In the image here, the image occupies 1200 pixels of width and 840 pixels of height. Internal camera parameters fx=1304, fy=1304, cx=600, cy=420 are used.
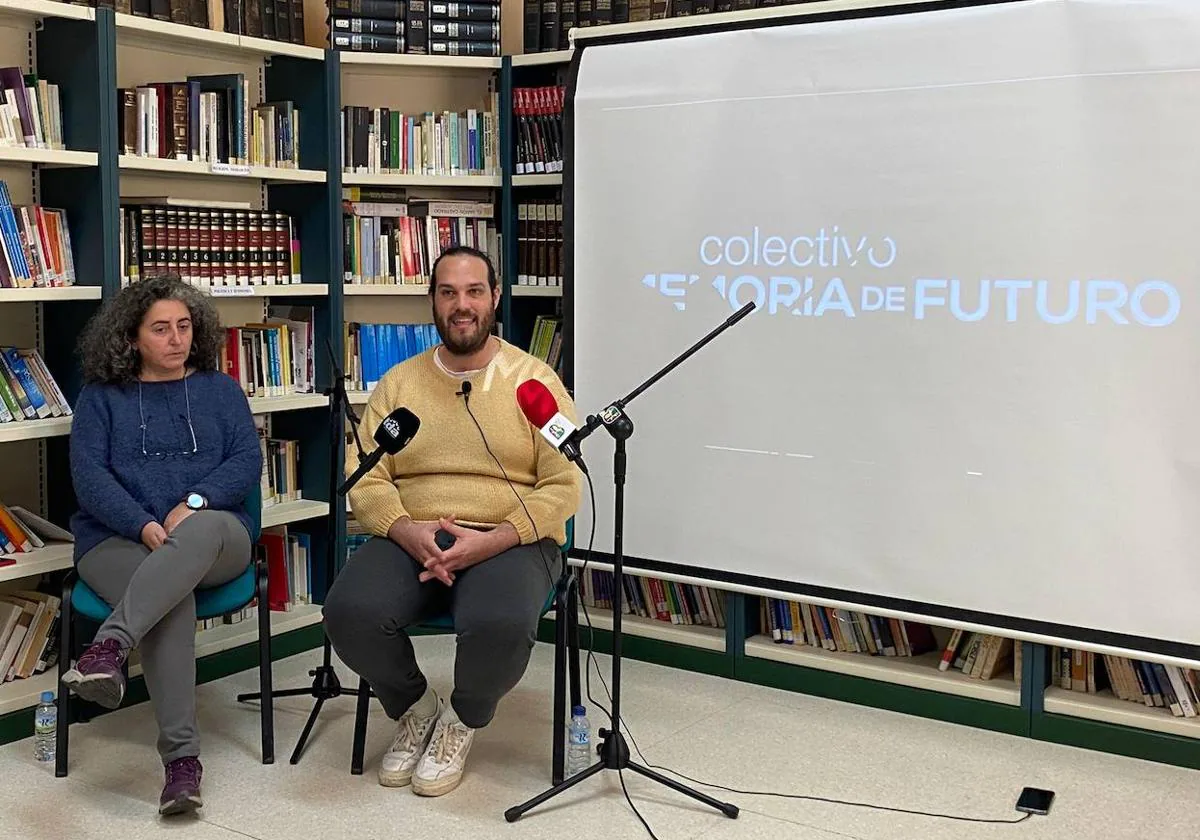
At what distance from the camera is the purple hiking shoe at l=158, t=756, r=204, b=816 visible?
9.90ft

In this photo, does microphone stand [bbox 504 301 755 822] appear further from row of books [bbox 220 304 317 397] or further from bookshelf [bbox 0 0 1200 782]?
row of books [bbox 220 304 317 397]

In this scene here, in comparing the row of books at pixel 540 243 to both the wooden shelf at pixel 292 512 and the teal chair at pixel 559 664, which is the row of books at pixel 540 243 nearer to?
the wooden shelf at pixel 292 512

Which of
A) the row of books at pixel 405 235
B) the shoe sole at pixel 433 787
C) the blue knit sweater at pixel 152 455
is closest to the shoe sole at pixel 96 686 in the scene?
the blue knit sweater at pixel 152 455

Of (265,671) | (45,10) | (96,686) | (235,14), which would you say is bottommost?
(265,671)

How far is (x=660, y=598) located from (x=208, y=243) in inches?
72.3

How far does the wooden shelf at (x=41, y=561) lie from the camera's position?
3473mm

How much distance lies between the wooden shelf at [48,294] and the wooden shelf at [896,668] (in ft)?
7.23

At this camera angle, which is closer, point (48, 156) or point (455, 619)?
point (455, 619)

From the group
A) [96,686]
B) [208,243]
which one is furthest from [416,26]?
[96,686]

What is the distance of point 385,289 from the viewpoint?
445cm

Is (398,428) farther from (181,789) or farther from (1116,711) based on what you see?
(1116,711)

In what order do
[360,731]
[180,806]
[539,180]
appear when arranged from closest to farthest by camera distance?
[180,806], [360,731], [539,180]

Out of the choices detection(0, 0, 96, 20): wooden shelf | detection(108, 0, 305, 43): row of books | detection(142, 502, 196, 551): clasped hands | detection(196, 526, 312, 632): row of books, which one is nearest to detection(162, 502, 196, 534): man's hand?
detection(142, 502, 196, 551): clasped hands

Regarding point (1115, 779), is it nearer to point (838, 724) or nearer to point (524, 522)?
point (838, 724)
